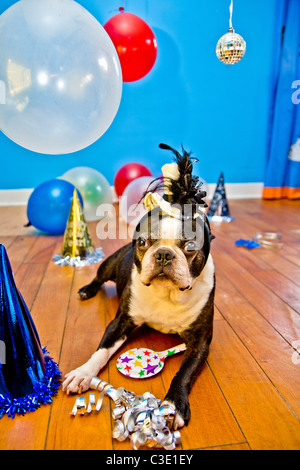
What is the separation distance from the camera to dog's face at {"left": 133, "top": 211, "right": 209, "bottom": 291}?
1.39 m

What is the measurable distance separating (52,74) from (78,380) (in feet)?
Answer: 4.22

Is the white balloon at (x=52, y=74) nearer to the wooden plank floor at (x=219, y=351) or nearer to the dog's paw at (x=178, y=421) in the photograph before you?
the wooden plank floor at (x=219, y=351)

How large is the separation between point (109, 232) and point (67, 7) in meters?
2.33

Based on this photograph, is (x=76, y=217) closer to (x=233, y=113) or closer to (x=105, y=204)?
(x=105, y=204)

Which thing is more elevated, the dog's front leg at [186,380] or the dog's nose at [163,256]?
the dog's nose at [163,256]

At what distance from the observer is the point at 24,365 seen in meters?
1.33

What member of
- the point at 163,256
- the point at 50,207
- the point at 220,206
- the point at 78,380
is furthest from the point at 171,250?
the point at 220,206

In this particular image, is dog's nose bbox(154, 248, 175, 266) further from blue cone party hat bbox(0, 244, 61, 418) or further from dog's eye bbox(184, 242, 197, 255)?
blue cone party hat bbox(0, 244, 61, 418)

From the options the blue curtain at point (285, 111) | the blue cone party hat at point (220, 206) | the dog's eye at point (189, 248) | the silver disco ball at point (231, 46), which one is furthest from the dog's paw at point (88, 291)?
the blue curtain at point (285, 111)

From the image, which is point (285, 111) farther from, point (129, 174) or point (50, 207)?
point (50, 207)

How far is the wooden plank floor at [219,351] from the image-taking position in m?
1.21

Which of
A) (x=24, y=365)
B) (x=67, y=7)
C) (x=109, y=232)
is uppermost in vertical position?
(x=67, y=7)

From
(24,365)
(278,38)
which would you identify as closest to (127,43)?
(278,38)
